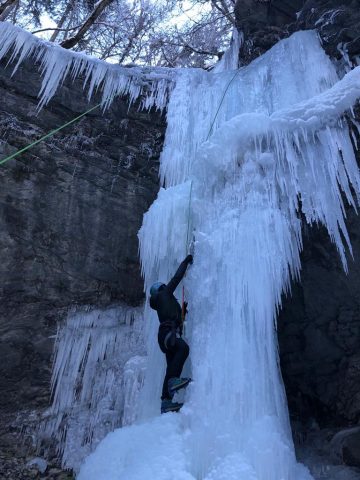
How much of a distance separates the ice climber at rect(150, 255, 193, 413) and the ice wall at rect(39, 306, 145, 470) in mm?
936

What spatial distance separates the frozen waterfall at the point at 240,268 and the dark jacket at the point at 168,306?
0.17 metres

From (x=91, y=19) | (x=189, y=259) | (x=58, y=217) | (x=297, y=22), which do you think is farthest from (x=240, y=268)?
(x=91, y=19)

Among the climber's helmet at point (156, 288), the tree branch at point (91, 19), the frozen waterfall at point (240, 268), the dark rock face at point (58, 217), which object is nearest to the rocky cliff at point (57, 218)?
the dark rock face at point (58, 217)

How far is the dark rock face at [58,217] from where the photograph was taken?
16.5 feet

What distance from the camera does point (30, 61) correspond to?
20.5 feet

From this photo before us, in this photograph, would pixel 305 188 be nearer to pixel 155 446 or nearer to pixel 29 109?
pixel 155 446

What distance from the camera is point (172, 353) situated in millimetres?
4031

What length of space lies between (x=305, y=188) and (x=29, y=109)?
12.3 feet

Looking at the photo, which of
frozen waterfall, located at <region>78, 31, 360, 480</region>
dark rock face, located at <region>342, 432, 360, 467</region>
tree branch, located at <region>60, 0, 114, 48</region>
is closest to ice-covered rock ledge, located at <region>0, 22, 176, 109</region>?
tree branch, located at <region>60, 0, 114, 48</region>

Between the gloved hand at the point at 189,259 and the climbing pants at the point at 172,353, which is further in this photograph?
the gloved hand at the point at 189,259

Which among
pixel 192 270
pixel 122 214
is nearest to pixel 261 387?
pixel 192 270

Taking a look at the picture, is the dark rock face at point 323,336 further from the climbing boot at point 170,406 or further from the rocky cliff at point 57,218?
the rocky cliff at point 57,218

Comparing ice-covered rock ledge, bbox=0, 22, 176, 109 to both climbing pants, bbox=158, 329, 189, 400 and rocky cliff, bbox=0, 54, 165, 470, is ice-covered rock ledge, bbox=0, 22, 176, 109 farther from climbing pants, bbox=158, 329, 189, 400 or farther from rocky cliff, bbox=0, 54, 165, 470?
climbing pants, bbox=158, 329, 189, 400

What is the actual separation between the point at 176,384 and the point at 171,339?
1.32ft
